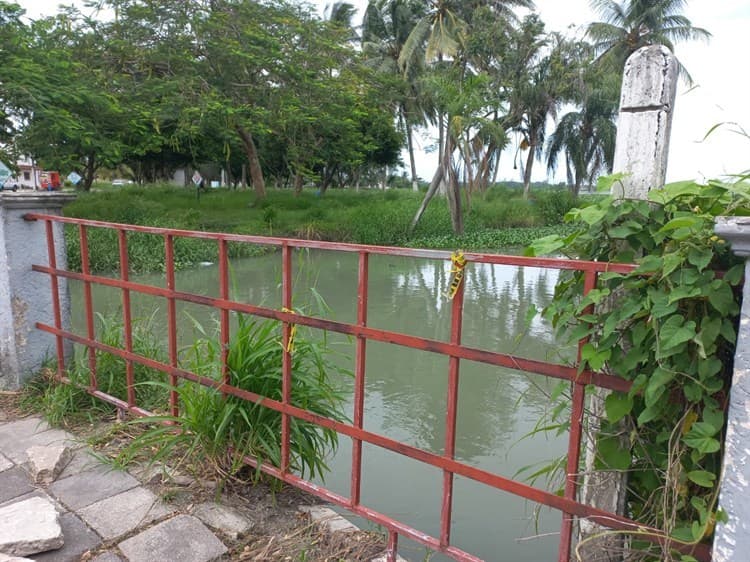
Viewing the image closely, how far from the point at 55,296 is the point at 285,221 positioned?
1095 centimetres

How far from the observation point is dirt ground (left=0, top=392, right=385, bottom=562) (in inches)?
63.6

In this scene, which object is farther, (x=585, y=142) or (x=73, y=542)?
(x=585, y=142)

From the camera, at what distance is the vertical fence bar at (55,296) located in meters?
2.49

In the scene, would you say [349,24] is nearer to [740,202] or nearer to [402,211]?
[402,211]

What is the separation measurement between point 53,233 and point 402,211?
39.2ft

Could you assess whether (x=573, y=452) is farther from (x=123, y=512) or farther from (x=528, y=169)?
(x=528, y=169)

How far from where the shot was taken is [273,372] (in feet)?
6.30

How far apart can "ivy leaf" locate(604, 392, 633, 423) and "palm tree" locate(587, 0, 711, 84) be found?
2104 cm

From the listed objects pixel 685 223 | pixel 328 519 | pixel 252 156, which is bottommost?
pixel 328 519

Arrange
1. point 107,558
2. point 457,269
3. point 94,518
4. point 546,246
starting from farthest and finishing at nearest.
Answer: point 94,518
point 107,558
point 457,269
point 546,246

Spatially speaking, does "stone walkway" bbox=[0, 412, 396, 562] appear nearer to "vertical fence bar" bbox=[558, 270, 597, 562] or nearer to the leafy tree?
"vertical fence bar" bbox=[558, 270, 597, 562]

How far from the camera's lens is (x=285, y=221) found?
13375 mm

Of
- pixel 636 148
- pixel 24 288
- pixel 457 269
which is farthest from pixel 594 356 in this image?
pixel 24 288

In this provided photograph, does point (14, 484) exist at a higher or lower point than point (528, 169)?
lower
